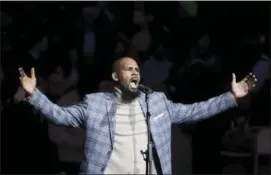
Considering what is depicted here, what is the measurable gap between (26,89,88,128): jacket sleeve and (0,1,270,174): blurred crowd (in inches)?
70.1

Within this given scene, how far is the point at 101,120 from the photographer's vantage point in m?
5.27

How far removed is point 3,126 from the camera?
23.8ft

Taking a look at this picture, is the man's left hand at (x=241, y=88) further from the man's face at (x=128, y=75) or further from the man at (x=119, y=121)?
the man's face at (x=128, y=75)

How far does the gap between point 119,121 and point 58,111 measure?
428 millimetres

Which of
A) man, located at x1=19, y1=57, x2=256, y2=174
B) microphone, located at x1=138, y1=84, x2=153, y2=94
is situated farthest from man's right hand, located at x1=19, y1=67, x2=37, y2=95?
microphone, located at x1=138, y1=84, x2=153, y2=94

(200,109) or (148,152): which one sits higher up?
(200,109)

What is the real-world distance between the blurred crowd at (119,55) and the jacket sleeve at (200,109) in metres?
1.61

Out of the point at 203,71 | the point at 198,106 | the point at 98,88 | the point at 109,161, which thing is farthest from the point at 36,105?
the point at 203,71

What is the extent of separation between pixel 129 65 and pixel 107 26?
74.8 inches

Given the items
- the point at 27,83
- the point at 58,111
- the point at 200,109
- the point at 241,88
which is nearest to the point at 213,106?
the point at 200,109

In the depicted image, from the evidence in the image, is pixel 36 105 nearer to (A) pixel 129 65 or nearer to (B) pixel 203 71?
(A) pixel 129 65

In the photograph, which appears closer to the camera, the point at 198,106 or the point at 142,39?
the point at 198,106

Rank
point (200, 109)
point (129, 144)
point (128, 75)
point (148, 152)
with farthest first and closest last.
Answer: point (200, 109), point (128, 75), point (129, 144), point (148, 152)

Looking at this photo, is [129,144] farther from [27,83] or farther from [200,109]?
[27,83]
